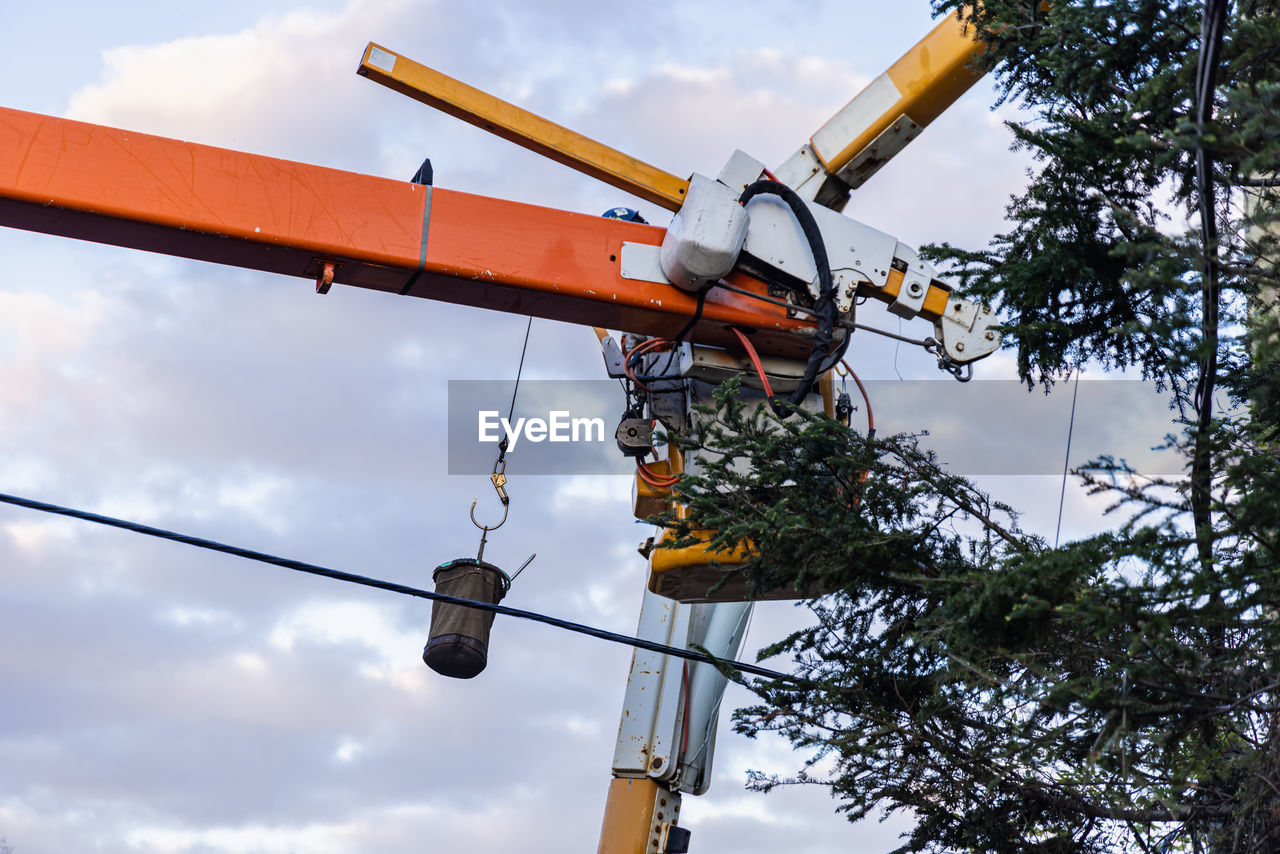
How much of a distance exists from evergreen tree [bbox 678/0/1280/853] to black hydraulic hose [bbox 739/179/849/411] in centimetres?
91

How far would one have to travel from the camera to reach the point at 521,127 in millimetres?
7953

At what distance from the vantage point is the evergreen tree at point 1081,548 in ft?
16.4

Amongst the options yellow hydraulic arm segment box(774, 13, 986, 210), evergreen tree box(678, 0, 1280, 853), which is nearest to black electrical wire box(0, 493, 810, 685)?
evergreen tree box(678, 0, 1280, 853)

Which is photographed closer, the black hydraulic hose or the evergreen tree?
the evergreen tree

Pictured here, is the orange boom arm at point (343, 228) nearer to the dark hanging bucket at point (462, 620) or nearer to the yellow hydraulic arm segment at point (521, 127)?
the yellow hydraulic arm segment at point (521, 127)

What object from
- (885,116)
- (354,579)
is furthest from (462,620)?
(885,116)

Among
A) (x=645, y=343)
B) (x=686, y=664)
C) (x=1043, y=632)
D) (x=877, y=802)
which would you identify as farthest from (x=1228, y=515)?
(x=686, y=664)

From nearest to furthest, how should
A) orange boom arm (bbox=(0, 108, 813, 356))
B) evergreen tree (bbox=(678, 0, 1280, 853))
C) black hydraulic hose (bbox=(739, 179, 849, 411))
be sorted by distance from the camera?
evergreen tree (bbox=(678, 0, 1280, 853)), orange boom arm (bbox=(0, 108, 813, 356)), black hydraulic hose (bbox=(739, 179, 849, 411))

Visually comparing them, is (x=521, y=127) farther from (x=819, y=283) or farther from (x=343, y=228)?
(x=819, y=283)

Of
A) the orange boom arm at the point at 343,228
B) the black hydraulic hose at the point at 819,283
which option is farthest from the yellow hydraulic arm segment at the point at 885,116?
the orange boom arm at the point at 343,228

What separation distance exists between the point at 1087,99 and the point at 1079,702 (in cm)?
271

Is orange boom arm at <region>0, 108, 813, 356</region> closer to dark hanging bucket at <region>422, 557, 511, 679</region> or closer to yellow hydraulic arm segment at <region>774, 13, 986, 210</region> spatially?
yellow hydraulic arm segment at <region>774, 13, 986, 210</region>

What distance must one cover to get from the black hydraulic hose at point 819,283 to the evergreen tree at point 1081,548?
0.91m

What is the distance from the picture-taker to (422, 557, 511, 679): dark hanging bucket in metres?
7.56
